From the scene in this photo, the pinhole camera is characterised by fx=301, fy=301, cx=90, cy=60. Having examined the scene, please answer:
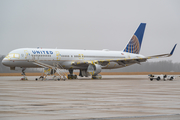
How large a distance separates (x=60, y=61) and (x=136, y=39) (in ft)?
67.1

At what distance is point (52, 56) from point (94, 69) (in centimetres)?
683

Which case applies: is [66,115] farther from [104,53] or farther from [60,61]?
[104,53]

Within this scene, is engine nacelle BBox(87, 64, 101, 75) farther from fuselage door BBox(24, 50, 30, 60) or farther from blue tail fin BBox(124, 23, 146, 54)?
blue tail fin BBox(124, 23, 146, 54)

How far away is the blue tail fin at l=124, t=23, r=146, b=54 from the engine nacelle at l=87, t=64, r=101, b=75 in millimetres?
13564

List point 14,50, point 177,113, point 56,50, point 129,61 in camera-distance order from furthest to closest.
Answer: point 129,61, point 56,50, point 14,50, point 177,113

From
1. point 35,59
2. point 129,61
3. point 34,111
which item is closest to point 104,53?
point 129,61

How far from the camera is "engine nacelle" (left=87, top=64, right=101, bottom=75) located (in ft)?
152

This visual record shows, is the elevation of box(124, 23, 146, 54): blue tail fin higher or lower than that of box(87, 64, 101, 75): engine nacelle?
higher

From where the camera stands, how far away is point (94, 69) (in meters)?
46.8

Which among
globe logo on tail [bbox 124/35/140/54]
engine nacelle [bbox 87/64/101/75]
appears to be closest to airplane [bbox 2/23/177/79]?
engine nacelle [bbox 87/64/101/75]

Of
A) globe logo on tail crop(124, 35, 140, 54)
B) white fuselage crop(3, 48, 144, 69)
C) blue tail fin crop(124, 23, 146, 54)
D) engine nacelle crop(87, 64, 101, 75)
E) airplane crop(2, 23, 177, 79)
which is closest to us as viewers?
white fuselage crop(3, 48, 144, 69)

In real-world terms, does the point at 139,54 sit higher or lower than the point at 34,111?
higher

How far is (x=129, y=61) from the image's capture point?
50.6 meters

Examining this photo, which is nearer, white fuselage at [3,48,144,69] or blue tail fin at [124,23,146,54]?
white fuselage at [3,48,144,69]
